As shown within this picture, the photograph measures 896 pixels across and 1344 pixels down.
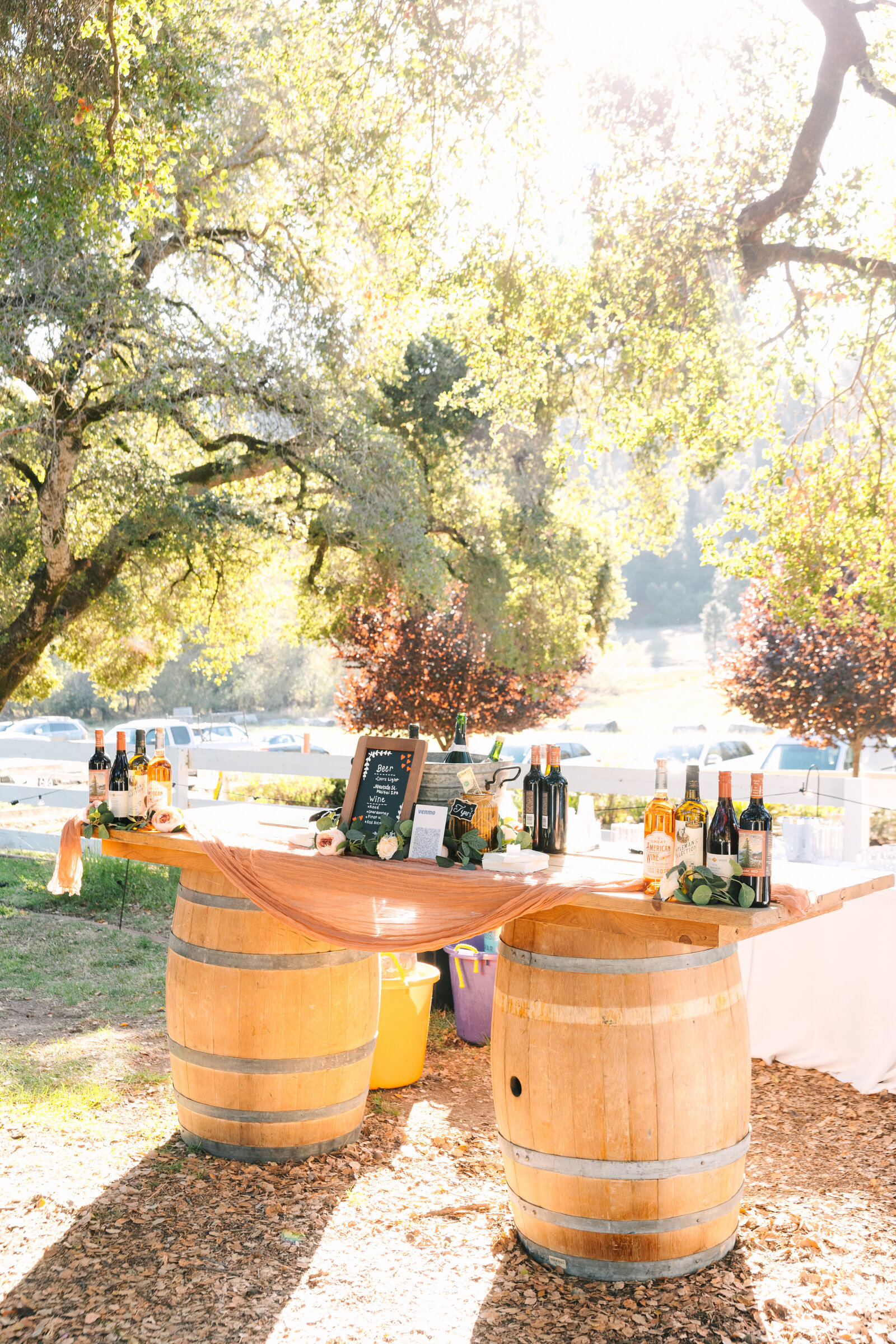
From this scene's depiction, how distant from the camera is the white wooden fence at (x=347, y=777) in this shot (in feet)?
17.2

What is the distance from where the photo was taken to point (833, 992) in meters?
4.50

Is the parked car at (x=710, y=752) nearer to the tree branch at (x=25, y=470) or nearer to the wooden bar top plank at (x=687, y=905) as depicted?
the tree branch at (x=25, y=470)

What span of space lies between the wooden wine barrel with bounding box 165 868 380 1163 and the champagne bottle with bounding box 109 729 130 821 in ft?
1.20

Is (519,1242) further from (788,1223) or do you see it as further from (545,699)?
(545,699)

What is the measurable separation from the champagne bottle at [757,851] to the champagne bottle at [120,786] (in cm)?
217

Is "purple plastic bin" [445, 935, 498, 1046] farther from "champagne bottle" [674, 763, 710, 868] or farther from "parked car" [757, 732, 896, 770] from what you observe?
"parked car" [757, 732, 896, 770]

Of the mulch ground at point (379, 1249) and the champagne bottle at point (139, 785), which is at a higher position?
the champagne bottle at point (139, 785)

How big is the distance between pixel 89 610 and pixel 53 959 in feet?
13.8

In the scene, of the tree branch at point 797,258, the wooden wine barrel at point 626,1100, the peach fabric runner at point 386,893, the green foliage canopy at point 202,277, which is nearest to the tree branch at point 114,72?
the green foliage canopy at point 202,277

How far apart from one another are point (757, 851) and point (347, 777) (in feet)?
21.5

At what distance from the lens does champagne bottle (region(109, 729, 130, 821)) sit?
359cm

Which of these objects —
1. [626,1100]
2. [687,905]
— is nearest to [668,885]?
[687,905]

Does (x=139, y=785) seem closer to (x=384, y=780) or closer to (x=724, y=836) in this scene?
(x=384, y=780)

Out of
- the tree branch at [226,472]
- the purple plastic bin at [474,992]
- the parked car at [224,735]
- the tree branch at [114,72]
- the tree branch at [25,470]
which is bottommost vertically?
the purple plastic bin at [474,992]
